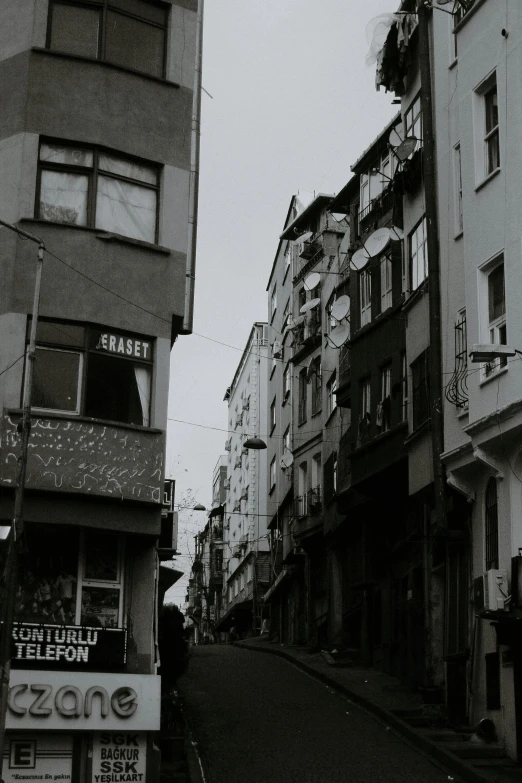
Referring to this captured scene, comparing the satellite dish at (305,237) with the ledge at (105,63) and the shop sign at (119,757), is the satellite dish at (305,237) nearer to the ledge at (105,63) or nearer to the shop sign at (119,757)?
the ledge at (105,63)

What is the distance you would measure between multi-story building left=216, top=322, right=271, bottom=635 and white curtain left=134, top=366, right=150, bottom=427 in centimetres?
4354

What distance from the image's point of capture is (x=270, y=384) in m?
59.9

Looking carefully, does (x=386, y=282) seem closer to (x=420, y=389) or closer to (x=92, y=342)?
(x=420, y=389)

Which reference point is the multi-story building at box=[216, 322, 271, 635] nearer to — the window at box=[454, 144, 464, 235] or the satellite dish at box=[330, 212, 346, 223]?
the satellite dish at box=[330, 212, 346, 223]

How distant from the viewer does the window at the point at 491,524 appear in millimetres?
22828

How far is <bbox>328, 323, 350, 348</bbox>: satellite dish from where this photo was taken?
36306mm

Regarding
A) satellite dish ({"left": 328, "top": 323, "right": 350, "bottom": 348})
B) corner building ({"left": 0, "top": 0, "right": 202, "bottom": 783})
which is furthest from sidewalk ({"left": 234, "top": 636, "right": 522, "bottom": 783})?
satellite dish ({"left": 328, "top": 323, "right": 350, "bottom": 348})

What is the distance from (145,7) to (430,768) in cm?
1441

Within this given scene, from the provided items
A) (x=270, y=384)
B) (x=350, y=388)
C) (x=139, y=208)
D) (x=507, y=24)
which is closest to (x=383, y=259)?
(x=350, y=388)

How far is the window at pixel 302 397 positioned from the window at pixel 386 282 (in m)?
13.8

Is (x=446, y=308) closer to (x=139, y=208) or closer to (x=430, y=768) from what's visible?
(x=139, y=208)

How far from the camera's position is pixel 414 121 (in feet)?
98.5

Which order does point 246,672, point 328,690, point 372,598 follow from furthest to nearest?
point 372,598, point 246,672, point 328,690

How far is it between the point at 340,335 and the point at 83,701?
20.1m
